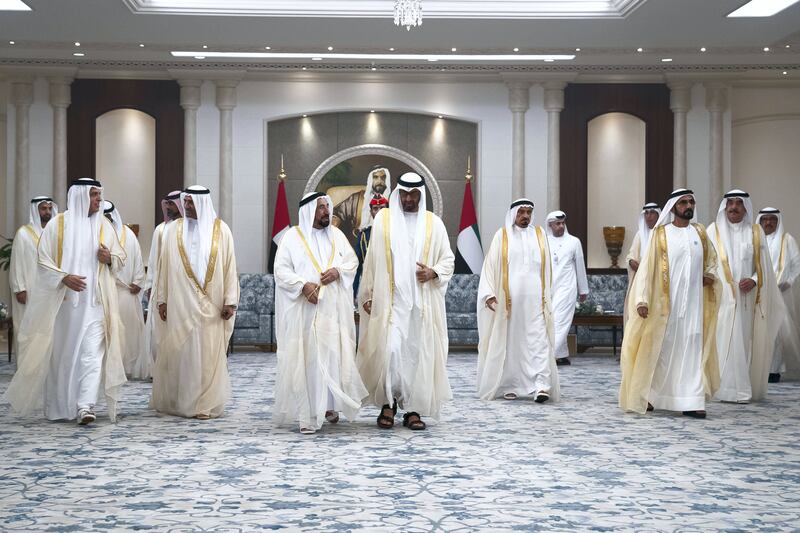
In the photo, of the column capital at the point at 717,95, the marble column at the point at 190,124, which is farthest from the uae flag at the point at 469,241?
the marble column at the point at 190,124

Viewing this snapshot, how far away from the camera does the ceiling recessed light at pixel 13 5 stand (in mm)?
10977

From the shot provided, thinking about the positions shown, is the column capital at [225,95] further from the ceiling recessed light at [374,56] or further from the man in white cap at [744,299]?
the man in white cap at [744,299]

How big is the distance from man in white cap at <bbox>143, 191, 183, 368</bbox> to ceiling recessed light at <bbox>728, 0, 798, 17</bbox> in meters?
6.22

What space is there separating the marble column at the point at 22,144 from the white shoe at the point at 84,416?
8.67 meters

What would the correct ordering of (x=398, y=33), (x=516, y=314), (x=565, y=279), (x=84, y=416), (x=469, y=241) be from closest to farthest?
(x=84, y=416), (x=516, y=314), (x=565, y=279), (x=398, y=33), (x=469, y=241)

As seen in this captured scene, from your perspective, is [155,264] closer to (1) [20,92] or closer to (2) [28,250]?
(2) [28,250]

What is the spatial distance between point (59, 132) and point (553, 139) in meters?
6.96

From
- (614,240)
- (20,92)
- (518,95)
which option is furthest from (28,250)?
(614,240)

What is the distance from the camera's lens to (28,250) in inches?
412

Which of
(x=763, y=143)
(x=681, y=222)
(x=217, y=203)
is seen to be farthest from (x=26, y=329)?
(x=763, y=143)

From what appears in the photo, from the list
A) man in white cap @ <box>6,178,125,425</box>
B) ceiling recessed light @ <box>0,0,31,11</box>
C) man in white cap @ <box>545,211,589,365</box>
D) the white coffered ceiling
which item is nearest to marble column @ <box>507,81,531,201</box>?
the white coffered ceiling

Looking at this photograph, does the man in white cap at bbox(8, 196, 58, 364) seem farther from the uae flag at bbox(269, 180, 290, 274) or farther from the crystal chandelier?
the uae flag at bbox(269, 180, 290, 274)

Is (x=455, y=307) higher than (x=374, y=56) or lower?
lower

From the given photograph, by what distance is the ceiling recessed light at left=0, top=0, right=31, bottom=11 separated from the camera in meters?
11.0
